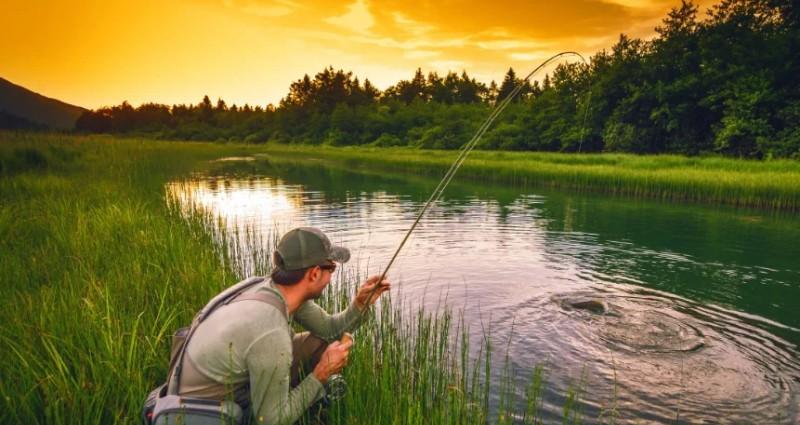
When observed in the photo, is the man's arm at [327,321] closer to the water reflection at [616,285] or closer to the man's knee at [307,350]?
the man's knee at [307,350]

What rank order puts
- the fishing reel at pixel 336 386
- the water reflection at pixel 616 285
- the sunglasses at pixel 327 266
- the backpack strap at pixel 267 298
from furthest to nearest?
the water reflection at pixel 616 285
the fishing reel at pixel 336 386
the sunglasses at pixel 327 266
the backpack strap at pixel 267 298

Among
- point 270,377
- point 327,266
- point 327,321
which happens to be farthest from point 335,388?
point 327,266

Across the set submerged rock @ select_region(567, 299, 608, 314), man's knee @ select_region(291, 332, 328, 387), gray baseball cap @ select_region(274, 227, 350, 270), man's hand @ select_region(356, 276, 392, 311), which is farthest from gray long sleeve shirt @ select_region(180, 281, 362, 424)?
submerged rock @ select_region(567, 299, 608, 314)

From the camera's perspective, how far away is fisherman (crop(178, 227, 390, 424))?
249cm

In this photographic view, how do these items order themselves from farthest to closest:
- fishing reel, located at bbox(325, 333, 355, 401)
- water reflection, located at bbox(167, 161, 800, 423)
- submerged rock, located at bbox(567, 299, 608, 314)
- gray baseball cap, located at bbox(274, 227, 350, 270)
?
submerged rock, located at bbox(567, 299, 608, 314), water reflection, located at bbox(167, 161, 800, 423), fishing reel, located at bbox(325, 333, 355, 401), gray baseball cap, located at bbox(274, 227, 350, 270)

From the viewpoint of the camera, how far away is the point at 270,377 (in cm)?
256

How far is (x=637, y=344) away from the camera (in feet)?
21.4

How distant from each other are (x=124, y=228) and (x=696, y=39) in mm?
50773

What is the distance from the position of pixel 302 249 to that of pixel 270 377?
75 cm

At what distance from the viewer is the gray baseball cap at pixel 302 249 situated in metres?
2.79

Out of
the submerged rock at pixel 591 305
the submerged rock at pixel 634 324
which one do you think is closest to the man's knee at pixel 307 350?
the submerged rock at pixel 634 324

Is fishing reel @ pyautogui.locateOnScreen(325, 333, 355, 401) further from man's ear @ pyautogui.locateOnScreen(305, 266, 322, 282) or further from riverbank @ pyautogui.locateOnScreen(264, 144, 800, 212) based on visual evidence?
riverbank @ pyautogui.locateOnScreen(264, 144, 800, 212)

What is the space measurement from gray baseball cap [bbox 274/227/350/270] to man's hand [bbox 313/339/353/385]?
630mm

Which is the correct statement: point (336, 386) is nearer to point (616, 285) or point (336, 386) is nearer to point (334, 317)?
point (334, 317)
